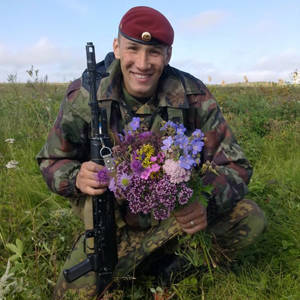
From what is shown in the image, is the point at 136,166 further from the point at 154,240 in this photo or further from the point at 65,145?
the point at 65,145

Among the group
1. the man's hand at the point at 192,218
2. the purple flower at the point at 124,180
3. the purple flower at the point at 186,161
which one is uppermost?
the purple flower at the point at 186,161

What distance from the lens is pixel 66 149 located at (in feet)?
9.36

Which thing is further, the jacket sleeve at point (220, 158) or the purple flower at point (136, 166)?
the jacket sleeve at point (220, 158)

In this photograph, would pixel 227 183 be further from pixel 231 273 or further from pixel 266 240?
pixel 266 240

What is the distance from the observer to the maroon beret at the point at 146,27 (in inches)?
103

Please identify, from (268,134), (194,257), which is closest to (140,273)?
(194,257)

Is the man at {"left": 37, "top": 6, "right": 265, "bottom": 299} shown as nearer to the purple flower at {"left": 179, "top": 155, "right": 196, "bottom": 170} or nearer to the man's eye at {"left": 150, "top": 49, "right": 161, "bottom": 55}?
the man's eye at {"left": 150, "top": 49, "right": 161, "bottom": 55}

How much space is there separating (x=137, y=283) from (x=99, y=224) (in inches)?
29.2

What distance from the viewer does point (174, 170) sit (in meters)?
1.63

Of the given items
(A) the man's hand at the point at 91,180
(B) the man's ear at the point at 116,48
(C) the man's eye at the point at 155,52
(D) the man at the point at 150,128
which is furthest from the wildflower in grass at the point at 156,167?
(B) the man's ear at the point at 116,48

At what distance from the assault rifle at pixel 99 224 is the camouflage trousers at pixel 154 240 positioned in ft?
0.39

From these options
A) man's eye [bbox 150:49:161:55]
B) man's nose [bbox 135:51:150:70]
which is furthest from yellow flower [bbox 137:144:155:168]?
man's eye [bbox 150:49:161:55]

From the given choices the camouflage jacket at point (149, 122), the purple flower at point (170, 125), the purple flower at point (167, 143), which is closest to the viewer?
the purple flower at point (167, 143)

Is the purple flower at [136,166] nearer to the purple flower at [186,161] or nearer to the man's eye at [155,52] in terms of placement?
the purple flower at [186,161]
